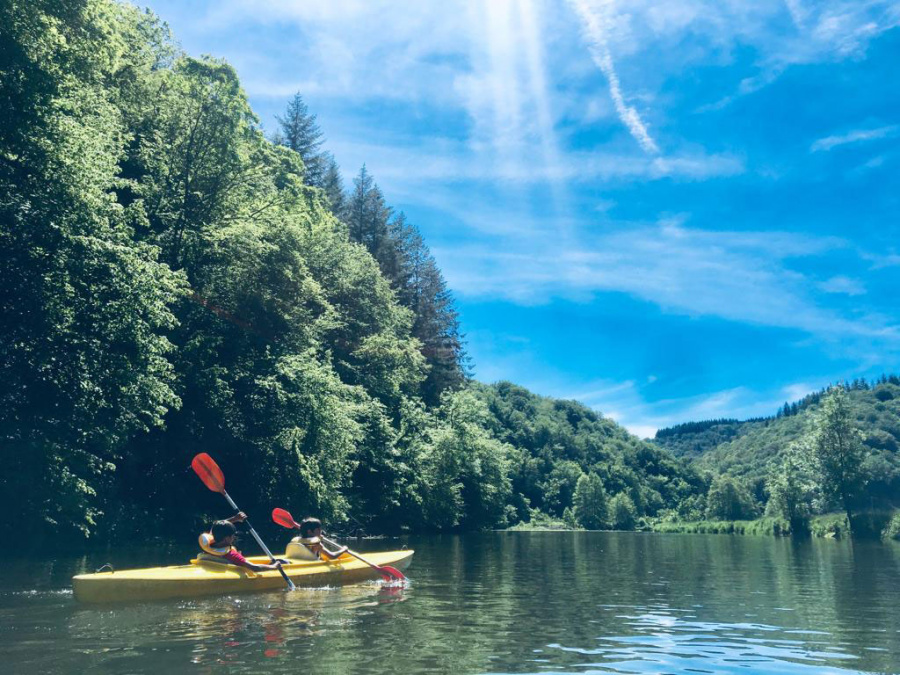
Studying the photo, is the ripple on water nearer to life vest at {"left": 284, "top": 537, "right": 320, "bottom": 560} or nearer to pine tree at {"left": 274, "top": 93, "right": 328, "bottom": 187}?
life vest at {"left": 284, "top": 537, "right": 320, "bottom": 560}

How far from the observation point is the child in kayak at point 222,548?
472 inches

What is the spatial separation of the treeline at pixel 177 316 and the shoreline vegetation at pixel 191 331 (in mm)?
73

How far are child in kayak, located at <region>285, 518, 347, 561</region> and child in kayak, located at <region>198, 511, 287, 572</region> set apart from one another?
46.2 inches

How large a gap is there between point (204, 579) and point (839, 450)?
52956 millimetres

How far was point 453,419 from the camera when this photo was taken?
51.0 m

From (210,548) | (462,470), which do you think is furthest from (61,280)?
(462,470)

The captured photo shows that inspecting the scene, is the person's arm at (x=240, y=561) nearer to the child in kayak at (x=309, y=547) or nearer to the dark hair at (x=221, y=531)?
the dark hair at (x=221, y=531)

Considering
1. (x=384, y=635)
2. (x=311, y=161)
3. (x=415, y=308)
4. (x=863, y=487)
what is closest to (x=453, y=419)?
(x=415, y=308)

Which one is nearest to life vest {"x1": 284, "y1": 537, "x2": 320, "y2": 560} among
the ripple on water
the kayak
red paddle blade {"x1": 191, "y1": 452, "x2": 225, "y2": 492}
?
the kayak

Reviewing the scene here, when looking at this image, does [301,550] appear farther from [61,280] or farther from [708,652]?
[708,652]

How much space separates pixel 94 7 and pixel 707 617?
19.1m

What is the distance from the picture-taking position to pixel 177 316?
78.4ft

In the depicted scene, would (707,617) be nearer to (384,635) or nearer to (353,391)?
(384,635)

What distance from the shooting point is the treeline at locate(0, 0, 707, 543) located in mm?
13453
